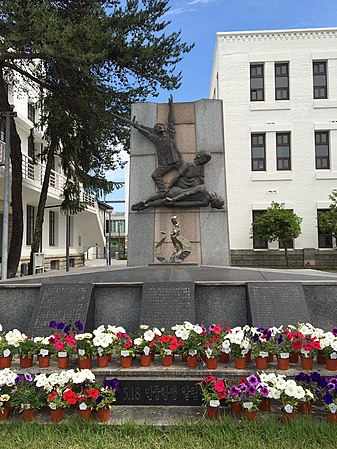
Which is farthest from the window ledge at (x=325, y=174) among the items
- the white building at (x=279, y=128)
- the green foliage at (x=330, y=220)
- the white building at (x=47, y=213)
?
the white building at (x=47, y=213)

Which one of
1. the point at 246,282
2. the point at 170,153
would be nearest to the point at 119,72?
the point at 170,153

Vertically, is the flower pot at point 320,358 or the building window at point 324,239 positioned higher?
the building window at point 324,239

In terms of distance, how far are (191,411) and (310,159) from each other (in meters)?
21.7

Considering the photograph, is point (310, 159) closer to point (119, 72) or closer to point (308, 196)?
point (308, 196)

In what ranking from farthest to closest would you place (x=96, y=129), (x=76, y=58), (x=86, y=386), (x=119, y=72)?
(x=96, y=129) → (x=119, y=72) → (x=76, y=58) → (x=86, y=386)

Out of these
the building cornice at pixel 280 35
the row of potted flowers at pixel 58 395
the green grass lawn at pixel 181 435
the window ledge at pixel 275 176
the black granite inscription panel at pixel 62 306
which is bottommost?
the green grass lawn at pixel 181 435

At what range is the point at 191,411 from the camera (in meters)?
3.78

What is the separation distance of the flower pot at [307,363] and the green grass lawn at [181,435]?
685mm

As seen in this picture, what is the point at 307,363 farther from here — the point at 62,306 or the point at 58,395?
the point at 62,306

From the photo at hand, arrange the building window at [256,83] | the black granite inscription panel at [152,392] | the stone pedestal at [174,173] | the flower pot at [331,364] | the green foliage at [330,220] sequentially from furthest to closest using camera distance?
the building window at [256,83] < the green foliage at [330,220] < the stone pedestal at [174,173] < the flower pot at [331,364] < the black granite inscription panel at [152,392]

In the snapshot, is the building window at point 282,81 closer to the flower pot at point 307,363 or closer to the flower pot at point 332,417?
the flower pot at point 307,363

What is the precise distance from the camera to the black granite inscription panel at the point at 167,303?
17.0 ft

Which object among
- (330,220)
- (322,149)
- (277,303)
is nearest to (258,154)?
(322,149)

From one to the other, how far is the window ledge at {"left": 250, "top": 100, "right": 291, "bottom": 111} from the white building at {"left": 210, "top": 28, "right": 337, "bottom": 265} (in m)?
0.06
